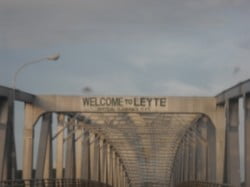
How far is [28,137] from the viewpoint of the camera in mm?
40000

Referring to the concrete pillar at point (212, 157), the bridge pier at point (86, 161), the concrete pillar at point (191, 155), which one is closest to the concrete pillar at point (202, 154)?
the concrete pillar at point (191, 155)

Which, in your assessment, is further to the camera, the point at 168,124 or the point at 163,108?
the point at 168,124

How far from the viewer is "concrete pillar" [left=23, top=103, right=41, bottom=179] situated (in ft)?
128

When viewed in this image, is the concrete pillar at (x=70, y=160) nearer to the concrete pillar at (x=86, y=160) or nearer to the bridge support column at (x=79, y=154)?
the concrete pillar at (x=86, y=160)

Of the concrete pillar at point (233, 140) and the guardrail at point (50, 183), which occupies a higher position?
the concrete pillar at point (233, 140)

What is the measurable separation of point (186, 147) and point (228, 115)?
3882cm

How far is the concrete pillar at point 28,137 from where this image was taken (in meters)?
39.1

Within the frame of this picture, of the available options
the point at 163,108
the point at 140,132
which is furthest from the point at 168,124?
the point at 163,108

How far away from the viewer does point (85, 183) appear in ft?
177

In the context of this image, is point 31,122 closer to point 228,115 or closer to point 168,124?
point 228,115

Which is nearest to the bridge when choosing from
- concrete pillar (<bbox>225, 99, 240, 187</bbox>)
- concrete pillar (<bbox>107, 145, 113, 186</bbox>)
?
concrete pillar (<bbox>225, 99, 240, 187</bbox>)

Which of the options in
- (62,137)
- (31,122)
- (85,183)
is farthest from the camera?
(85,183)

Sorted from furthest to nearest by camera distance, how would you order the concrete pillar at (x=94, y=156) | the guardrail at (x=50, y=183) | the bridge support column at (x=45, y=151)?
the concrete pillar at (x=94, y=156)
the bridge support column at (x=45, y=151)
the guardrail at (x=50, y=183)

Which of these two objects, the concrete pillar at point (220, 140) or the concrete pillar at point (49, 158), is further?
the concrete pillar at point (49, 158)
